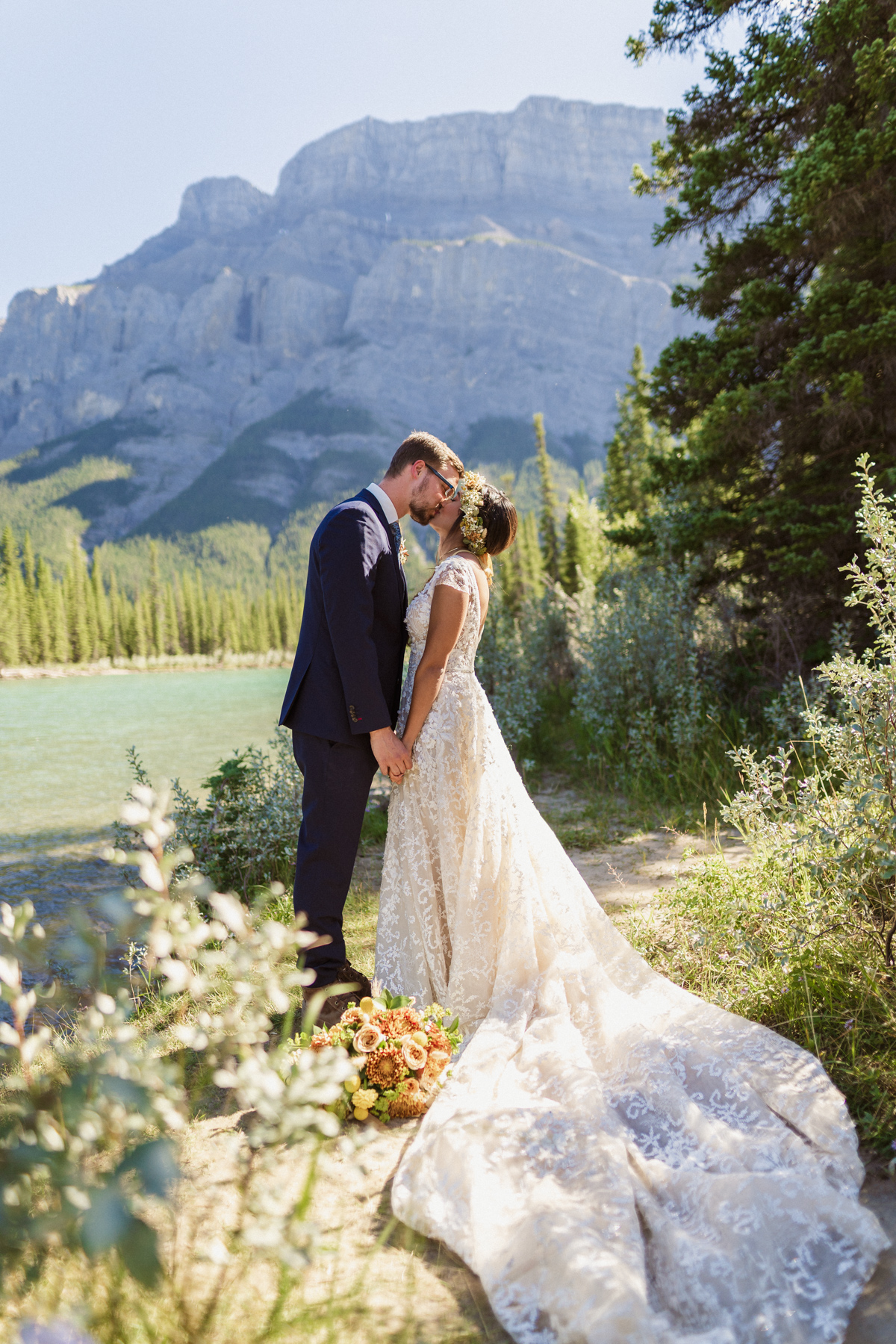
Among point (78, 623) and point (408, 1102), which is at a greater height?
point (78, 623)

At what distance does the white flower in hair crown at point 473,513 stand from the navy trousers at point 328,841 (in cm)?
124

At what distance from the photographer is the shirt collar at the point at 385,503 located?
426cm

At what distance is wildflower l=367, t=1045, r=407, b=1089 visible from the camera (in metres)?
3.23

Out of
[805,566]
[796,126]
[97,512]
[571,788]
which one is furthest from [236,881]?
[97,512]

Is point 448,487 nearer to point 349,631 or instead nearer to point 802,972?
point 349,631

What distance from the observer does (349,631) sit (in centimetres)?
395

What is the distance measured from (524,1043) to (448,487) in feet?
9.20

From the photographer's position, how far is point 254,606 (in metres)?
106

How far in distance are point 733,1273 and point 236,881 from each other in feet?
18.6

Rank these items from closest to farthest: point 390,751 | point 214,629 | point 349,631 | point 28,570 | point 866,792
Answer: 1. point 866,792
2. point 349,631
3. point 390,751
4. point 28,570
5. point 214,629

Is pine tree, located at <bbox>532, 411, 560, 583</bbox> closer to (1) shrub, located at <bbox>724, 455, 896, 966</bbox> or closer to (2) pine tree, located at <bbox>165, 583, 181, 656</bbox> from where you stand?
(1) shrub, located at <bbox>724, 455, 896, 966</bbox>

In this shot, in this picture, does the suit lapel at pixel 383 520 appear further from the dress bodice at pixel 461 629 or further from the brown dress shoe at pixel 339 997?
the brown dress shoe at pixel 339 997

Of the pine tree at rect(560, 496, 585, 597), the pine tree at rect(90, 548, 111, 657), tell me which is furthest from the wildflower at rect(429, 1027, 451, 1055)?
the pine tree at rect(90, 548, 111, 657)

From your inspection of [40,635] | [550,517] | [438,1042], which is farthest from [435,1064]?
[40,635]
